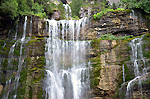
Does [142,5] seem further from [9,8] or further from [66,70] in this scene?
[9,8]

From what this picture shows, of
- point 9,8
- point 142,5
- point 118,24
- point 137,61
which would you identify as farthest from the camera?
point 118,24

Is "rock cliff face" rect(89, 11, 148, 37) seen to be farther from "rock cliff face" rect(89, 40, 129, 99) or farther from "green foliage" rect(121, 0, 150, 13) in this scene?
"rock cliff face" rect(89, 40, 129, 99)

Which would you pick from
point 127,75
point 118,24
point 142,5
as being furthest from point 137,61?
point 142,5

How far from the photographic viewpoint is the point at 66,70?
11578 millimetres

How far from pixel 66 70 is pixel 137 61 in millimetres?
5181

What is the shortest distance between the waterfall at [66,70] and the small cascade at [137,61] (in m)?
2.90

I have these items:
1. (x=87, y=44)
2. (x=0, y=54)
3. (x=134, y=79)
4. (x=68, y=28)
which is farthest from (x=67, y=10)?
(x=134, y=79)

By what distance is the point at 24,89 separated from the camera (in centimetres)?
1052

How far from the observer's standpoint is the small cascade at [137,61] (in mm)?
10051

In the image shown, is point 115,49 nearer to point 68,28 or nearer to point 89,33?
point 89,33

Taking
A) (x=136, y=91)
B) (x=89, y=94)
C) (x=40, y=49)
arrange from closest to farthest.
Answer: (x=136, y=91)
(x=89, y=94)
(x=40, y=49)

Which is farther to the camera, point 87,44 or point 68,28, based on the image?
point 68,28

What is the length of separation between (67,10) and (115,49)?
1527 cm

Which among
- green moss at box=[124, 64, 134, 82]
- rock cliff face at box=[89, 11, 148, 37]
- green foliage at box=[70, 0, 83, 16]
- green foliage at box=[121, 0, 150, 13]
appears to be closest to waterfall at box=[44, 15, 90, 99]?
green moss at box=[124, 64, 134, 82]
